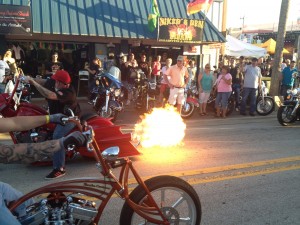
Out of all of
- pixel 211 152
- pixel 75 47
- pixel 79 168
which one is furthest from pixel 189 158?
pixel 75 47

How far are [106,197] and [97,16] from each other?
37.1 ft

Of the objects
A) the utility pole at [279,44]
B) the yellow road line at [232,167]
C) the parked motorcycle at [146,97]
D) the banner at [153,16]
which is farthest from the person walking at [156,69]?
the yellow road line at [232,167]

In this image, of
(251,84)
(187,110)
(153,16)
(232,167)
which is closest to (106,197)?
(232,167)

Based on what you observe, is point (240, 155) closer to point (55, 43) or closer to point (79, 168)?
point (79, 168)

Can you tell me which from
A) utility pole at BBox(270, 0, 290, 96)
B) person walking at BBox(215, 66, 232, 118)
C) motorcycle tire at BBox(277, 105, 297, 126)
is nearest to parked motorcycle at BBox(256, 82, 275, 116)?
person walking at BBox(215, 66, 232, 118)

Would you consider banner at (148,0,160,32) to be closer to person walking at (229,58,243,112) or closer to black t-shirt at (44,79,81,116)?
person walking at (229,58,243,112)

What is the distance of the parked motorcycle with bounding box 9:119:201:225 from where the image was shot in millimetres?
2703

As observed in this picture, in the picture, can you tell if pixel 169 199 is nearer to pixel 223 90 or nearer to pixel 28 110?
pixel 28 110

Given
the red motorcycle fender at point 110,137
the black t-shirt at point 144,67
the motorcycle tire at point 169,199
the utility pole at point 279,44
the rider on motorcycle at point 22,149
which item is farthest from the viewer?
the black t-shirt at point 144,67

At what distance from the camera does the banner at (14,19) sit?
453 inches

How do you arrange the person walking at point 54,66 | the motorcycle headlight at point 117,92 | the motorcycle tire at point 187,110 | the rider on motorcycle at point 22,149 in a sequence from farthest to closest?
the motorcycle tire at point 187,110, the person walking at point 54,66, the motorcycle headlight at point 117,92, the rider on motorcycle at point 22,149

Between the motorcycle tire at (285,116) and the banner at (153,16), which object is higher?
the banner at (153,16)

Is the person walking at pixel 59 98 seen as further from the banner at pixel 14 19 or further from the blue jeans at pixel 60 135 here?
the banner at pixel 14 19

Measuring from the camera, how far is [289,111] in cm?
976
